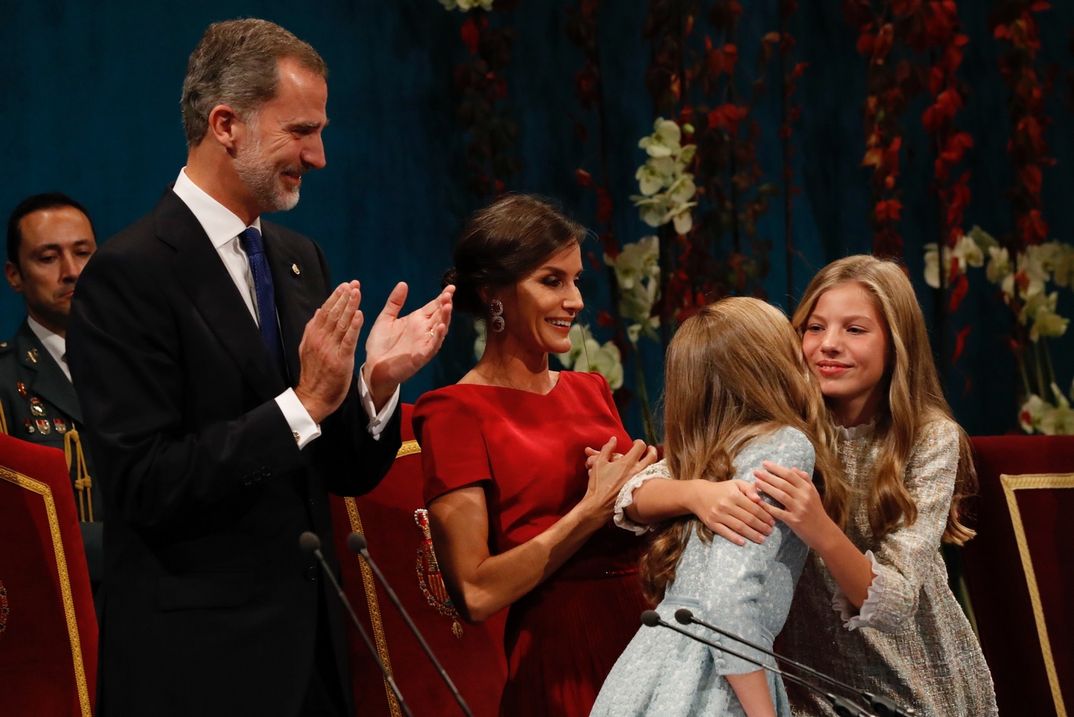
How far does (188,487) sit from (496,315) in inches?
30.6

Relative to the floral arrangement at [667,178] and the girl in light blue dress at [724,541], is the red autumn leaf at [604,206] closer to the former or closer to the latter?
the floral arrangement at [667,178]

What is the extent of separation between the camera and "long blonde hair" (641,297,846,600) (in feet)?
7.14

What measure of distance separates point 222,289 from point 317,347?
7.6 inches

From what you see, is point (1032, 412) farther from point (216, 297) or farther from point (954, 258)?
point (216, 297)

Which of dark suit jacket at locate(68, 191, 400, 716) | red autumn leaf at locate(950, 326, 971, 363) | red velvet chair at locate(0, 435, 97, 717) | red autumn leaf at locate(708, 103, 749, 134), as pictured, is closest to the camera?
dark suit jacket at locate(68, 191, 400, 716)

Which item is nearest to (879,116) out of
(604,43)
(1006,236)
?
(1006,236)

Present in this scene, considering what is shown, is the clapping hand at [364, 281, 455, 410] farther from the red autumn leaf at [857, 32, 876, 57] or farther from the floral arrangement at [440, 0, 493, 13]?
the red autumn leaf at [857, 32, 876, 57]

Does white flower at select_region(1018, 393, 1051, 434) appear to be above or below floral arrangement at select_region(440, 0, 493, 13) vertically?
below

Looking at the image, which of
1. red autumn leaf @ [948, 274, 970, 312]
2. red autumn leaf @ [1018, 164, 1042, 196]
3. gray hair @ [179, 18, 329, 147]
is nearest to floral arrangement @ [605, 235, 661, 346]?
red autumn leaf @ [948, 274, 970, 312]

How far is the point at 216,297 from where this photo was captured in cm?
205

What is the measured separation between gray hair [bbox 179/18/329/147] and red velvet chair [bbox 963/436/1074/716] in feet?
5.03

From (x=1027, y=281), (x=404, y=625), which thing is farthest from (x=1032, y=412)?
(x=404, y=625)

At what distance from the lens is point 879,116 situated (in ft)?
12.9

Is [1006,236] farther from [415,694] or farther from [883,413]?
[415,694]
